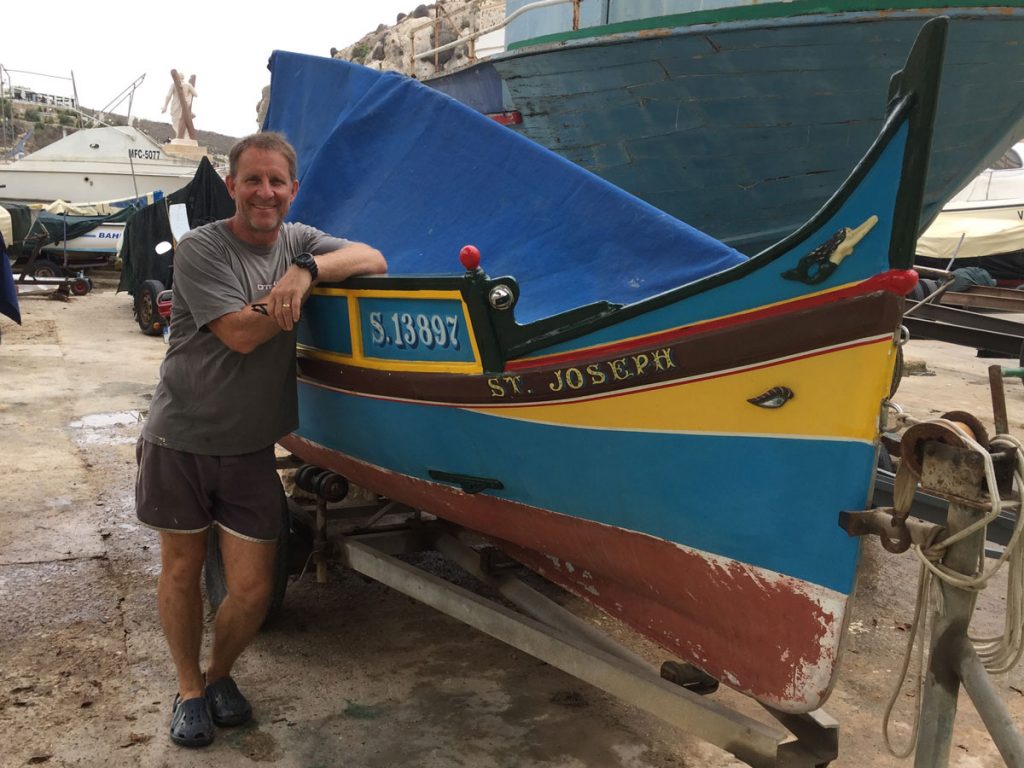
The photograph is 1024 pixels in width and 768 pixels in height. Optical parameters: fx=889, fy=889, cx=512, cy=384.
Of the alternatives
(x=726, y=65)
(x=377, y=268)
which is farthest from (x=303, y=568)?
(x=726, y=65)

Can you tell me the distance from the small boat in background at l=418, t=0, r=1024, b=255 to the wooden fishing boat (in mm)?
2620

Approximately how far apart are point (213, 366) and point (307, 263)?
1.38 ft

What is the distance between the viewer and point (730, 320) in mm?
2115

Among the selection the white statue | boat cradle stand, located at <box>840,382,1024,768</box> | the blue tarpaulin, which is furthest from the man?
the white statue

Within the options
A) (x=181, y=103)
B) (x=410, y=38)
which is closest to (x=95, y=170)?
(x=181, y=103)

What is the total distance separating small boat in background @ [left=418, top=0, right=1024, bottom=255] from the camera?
16.6 ft

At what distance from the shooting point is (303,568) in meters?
3.57

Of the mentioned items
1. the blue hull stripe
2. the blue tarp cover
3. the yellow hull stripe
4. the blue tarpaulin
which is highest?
the blue tarp cover

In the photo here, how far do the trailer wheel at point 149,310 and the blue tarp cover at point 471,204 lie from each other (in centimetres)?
856

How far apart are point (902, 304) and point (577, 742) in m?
1.70

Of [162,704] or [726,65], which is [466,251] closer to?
[162,704]

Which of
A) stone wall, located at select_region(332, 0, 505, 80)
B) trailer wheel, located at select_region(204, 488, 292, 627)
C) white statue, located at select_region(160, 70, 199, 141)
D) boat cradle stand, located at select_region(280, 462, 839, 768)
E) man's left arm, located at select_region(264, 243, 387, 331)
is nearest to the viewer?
boat cradle stand, located at select_region(280, 462, 839, 768)

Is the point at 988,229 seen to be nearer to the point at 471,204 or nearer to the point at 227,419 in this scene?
the point at 471,204

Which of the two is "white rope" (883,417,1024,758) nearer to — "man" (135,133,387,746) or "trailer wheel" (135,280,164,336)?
"man" (135,133,387,746)
